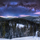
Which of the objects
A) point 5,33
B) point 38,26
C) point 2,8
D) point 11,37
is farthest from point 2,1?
point 38,26

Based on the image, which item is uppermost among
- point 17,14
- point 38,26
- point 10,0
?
point 10,0

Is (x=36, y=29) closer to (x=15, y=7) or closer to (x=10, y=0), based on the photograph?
(x=15, y=7)

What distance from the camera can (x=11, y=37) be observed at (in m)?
1.51

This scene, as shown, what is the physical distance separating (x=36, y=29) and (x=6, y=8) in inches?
34.5

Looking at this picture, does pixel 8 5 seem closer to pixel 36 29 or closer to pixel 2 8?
pixel 2 8

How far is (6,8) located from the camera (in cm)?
150

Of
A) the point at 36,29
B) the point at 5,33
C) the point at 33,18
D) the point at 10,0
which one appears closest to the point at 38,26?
the point at 36,29

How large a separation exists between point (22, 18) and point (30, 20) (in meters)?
0.20

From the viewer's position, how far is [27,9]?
1512 millimetres

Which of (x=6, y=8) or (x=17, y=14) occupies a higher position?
(x=6, y=8)

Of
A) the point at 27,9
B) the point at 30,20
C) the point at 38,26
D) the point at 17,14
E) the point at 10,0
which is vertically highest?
the point at 10,0

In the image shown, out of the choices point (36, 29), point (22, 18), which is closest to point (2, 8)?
point (22, 18)

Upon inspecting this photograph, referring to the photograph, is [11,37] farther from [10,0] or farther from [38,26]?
[10,0]

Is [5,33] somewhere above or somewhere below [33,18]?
below
